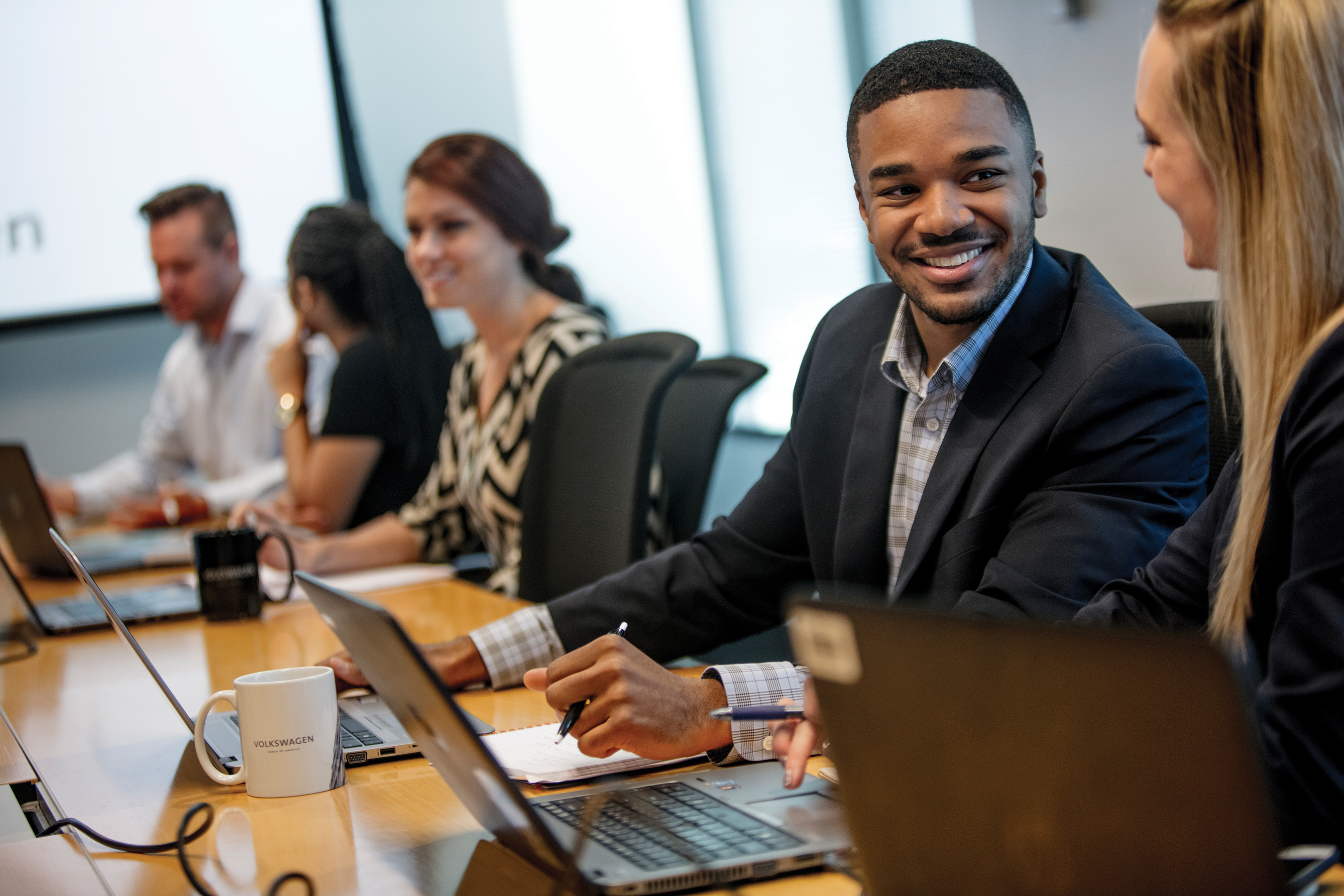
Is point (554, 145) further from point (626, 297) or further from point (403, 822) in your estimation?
point (403, 822)

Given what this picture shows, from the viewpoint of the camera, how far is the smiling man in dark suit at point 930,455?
116 centimetres

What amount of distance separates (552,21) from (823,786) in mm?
3767

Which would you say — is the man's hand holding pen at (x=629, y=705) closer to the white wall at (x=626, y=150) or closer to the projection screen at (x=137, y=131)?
the white wall at (x=626, y=150)

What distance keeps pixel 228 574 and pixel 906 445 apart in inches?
42.6

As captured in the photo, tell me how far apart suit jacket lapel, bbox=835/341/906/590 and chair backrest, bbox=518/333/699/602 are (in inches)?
19.7

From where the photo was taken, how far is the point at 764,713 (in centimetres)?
90

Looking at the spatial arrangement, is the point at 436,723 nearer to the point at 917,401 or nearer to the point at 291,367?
the point at 917,401

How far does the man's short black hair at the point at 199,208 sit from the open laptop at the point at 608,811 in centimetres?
309

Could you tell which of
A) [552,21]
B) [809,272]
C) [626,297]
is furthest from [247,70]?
[809,272]

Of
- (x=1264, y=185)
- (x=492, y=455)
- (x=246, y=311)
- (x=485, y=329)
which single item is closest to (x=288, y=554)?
(x=492, y=455)

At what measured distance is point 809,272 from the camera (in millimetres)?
3398

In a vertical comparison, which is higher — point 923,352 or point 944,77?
point 944,77

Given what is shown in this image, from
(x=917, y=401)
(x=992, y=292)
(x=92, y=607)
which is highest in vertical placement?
(x=992, y=292)

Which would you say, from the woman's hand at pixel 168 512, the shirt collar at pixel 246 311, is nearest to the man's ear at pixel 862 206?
the woman's hand at pixel 168 512
